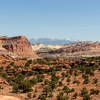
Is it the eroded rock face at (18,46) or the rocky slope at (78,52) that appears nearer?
the eroded rock face at (18,46)

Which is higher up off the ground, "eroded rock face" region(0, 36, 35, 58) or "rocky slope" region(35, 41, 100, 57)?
"eroded rock face" region(0, 36, 35, 58)

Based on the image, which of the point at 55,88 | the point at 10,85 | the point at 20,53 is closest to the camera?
the point at 55,88

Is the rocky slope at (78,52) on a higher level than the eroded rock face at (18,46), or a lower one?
lower

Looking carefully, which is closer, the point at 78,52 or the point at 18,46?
the point at 18,46

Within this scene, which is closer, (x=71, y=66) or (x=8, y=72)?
(x=8, y=72)

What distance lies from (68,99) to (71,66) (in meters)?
26.0

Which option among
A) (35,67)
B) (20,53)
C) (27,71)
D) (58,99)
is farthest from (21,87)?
(20,53)

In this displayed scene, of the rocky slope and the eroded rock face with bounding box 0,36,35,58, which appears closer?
the eroded rock face with bounding box 0,36,35,58

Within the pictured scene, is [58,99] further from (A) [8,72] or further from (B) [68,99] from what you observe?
(A) [8,72]

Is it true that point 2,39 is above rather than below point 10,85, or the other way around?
above

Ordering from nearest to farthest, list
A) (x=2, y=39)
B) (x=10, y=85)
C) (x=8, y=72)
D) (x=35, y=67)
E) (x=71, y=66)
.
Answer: (x=10, y=85) → (x=8, y=72) → (x=35, y=67) → (x=71, y=66) → (x=2, y=39)

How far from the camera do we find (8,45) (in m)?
92.1

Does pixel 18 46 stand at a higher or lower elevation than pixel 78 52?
higher

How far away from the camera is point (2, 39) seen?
103m
